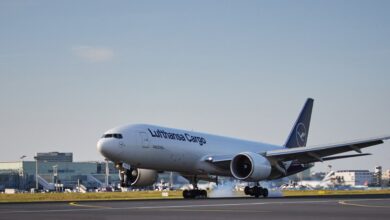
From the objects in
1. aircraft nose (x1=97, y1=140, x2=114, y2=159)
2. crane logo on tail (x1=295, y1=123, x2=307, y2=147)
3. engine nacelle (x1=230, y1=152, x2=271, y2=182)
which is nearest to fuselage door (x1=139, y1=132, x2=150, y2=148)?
aircraft nose (x1=97, y1=140, x2=114, y2=159)

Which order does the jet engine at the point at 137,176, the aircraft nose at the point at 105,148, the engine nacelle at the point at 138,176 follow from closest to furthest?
1. the aircraft nose at the point at 105,148
2. the jet engine at the point at 137,176
3. the engine nacelle at the point at 138,176

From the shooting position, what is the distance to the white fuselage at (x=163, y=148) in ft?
147

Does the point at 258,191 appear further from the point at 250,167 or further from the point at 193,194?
the point at 193,194

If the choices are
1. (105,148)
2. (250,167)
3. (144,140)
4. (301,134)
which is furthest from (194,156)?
(301,134)

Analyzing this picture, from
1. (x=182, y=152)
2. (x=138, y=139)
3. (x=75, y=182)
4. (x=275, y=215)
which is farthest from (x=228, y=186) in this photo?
(x=75, y=182)

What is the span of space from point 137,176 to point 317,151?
1249 cm

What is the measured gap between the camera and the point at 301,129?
205 feet

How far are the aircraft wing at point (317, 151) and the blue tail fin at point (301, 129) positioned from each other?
32.1ft

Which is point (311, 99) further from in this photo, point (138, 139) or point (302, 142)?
point (138, 139)

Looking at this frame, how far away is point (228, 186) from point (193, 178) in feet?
24.9

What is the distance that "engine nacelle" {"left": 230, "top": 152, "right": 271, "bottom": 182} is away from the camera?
153 ft

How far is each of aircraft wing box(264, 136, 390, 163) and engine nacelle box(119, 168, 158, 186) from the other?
812 cm

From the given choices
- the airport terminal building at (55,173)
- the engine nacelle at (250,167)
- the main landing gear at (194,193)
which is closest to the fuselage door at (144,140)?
the main landing gear at (194,193)

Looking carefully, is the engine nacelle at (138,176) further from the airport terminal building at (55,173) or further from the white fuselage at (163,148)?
the airport terminal building at (55,173)
